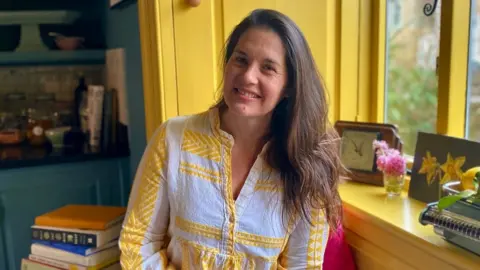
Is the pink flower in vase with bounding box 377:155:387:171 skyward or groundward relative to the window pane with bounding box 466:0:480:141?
groundward

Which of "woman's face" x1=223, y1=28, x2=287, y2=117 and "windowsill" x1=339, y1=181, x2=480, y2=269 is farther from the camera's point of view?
"woman's face" x1=223, y1=28, x2=287, y2=117

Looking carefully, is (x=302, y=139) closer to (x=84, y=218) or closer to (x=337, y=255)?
(x=337, y=255)

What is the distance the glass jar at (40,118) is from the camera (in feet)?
8.27

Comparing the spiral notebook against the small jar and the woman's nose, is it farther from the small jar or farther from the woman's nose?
the small jar

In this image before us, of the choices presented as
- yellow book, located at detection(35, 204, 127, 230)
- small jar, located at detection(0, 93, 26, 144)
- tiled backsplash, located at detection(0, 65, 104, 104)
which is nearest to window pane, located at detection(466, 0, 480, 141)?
yellow book, located at detection(35, 204, 127, 230)

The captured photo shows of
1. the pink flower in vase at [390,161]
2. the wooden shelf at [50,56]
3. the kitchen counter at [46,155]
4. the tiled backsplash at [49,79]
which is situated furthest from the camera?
the tiled backsplash at [49,79]

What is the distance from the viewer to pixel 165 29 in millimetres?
1570

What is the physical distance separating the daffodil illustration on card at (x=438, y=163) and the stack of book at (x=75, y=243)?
93cm

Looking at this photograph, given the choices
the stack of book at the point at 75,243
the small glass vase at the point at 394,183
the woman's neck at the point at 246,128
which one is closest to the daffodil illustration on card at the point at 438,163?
the small glass vase at the point at 394,183

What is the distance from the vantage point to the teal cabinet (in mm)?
2283

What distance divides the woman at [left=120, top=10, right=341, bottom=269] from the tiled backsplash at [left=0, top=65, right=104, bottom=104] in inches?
59.3

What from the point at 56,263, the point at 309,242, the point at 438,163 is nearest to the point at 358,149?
the point at 438,163

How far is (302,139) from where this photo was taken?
4.55 feet

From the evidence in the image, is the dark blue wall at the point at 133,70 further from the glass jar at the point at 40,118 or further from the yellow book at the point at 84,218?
the glass jar at the point at 40,118
